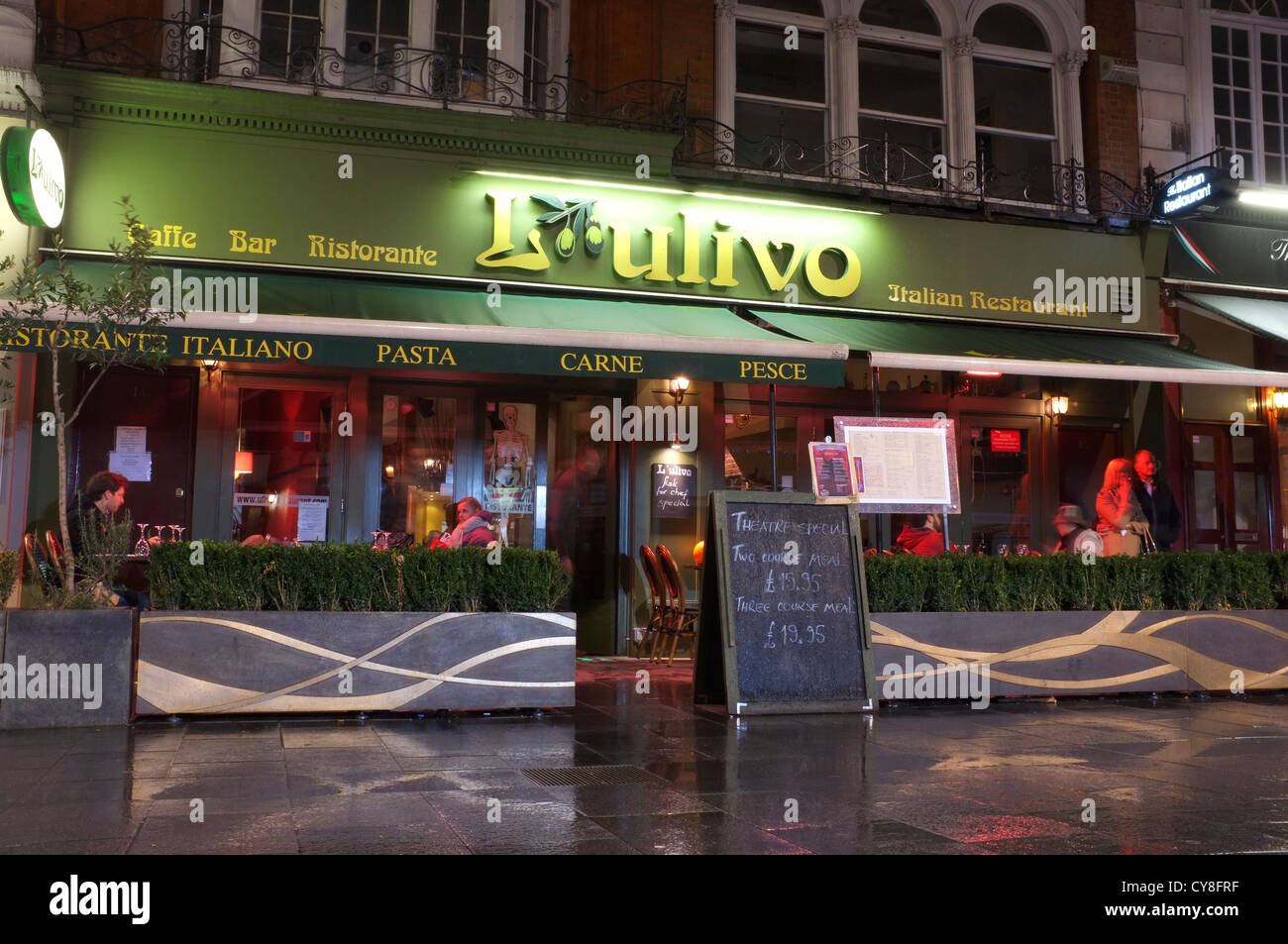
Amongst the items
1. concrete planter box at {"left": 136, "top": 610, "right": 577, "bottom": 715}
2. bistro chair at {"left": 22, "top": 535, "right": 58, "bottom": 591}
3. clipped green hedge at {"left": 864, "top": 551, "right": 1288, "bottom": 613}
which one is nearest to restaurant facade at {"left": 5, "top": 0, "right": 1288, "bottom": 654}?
bistro chair at {"left": 22, "top": 535, "right": 58, "bottom": 591}

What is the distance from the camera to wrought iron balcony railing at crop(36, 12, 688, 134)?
438 inches

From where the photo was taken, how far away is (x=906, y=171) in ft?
45.8

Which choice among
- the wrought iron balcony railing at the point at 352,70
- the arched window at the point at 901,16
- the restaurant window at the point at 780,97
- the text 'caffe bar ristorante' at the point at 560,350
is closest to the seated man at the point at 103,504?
the text 'caffe bar ristorante' at the point at 560,350

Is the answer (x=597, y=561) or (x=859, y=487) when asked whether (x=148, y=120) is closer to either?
(x=597, y=561)

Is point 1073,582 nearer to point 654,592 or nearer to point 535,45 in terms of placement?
point 654,592

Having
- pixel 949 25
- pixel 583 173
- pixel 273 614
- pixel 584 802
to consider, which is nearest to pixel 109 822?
pixel 584 802

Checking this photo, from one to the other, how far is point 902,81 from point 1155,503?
6.06 metres

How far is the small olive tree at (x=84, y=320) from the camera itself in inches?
319

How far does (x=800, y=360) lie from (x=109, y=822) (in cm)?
753

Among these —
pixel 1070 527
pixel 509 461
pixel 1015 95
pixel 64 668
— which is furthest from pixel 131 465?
pixel 1015 95

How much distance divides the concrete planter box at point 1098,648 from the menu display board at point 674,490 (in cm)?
431

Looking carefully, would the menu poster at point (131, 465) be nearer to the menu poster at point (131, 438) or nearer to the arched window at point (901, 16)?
the menu poster at point (131, 438)

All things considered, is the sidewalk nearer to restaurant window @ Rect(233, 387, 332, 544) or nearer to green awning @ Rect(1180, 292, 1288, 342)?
restaurant window @ Rect(233, 387, 332, 544)

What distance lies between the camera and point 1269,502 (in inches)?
583
